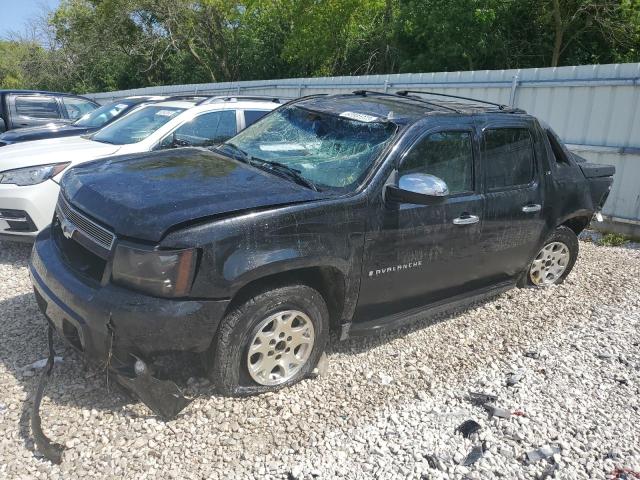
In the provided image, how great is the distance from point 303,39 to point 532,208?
21.7 metres

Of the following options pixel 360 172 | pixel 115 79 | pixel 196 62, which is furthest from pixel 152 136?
pixel 115 79

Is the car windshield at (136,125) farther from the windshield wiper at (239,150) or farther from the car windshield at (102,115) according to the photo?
the windshield wiper at (239,150)

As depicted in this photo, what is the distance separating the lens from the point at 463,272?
411 cm

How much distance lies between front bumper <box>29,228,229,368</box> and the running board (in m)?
1.05

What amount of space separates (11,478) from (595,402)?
346 cm

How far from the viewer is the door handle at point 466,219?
12.6ft

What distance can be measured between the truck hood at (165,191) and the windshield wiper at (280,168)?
0.22 ft

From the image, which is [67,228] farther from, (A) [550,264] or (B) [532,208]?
(A) [550,264]

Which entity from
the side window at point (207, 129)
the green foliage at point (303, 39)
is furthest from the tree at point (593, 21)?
the side window at point (207, 129)

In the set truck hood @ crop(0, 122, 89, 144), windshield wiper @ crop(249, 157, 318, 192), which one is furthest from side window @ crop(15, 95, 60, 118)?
windshield wiper @ crop(249, 157, 318, 192)

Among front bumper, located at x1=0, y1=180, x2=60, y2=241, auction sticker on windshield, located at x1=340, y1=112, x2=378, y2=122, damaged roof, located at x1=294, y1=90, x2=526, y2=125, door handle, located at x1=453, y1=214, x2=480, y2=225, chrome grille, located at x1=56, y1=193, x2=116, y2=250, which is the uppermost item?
damaged roof, located at x1=294, y1=90, x2=526, y2=125

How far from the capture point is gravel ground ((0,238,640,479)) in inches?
108

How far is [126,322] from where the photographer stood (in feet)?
8.92

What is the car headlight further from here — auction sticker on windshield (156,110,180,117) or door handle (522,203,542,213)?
door handle (522,203,542,213)
